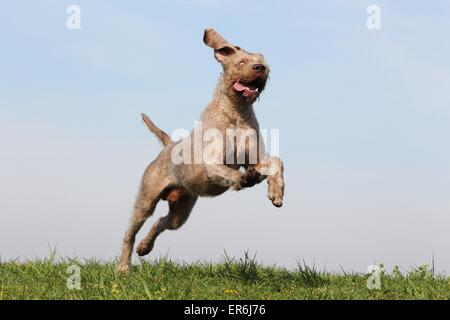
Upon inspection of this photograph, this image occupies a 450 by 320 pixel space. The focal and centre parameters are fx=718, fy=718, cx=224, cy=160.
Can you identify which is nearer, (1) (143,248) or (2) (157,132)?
(1) (143,248)

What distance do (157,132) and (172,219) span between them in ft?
4.62

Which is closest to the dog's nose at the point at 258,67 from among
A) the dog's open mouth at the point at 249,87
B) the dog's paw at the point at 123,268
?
the dog's open mouth at the point at 249,87

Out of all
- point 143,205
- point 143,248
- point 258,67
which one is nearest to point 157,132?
point 143,205

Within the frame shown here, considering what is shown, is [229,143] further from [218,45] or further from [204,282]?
[204,282]

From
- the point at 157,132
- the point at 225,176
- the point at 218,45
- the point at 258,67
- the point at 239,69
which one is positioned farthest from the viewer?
the point at 157,132

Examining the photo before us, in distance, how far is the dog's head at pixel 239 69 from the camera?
9281mm

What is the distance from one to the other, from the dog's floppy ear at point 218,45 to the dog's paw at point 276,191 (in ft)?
6.50

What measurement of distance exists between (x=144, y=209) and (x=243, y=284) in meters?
2.34

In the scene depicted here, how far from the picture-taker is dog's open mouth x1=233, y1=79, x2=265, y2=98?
369 inches

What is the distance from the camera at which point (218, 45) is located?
31.8 ft

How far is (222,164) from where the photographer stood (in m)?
9.08

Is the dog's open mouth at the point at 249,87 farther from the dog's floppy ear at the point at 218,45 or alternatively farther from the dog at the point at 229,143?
the dog's floppy ear at the point at 218,45

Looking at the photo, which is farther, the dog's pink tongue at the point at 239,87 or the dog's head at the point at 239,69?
the dog's pink tongue at the point at 239,87
